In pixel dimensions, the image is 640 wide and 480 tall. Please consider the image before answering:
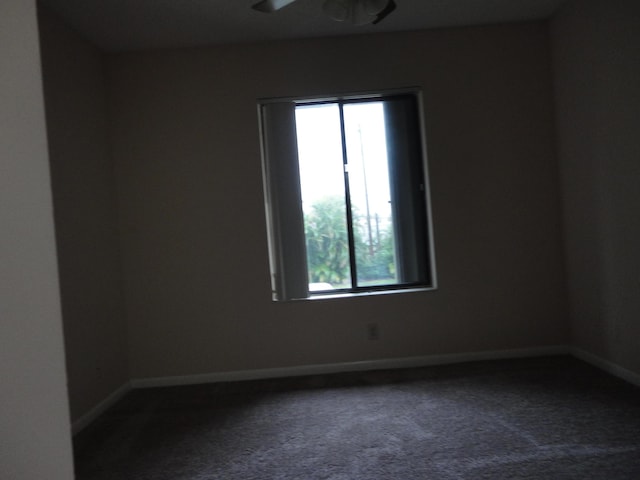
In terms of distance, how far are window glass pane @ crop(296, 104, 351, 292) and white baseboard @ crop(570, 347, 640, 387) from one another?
177 cm

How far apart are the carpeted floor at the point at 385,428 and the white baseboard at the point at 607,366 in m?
0.07

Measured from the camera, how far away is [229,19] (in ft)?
10.5

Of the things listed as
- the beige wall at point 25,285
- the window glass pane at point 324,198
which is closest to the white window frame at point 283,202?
the window glass pane at point 324,198

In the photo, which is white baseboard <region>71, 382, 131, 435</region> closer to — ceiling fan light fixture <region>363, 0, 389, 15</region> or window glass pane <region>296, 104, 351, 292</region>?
window glass pane <region>296, 104, 351, 292</region>

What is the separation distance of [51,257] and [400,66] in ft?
9.65

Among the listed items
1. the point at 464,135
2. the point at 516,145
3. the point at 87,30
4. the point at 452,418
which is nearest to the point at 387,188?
the point at 464,135

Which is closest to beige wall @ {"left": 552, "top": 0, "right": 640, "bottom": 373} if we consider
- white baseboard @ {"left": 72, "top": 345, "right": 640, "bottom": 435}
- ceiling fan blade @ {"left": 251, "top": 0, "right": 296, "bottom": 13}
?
white baseboard @ {"left": 72, "top": 345, "right": 640, "bottom": 435}

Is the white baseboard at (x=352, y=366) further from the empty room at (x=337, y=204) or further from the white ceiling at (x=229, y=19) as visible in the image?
the white ceiling at (x=229, y=19)

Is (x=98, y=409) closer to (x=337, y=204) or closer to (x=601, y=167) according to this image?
(x=337, y=204)

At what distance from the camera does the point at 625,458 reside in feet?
6.66

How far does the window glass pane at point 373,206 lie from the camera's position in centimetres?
379

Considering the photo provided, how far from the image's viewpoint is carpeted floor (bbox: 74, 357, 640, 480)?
6.89ft

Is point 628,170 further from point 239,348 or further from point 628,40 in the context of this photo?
point 239,348

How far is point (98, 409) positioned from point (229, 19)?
8.84ft
